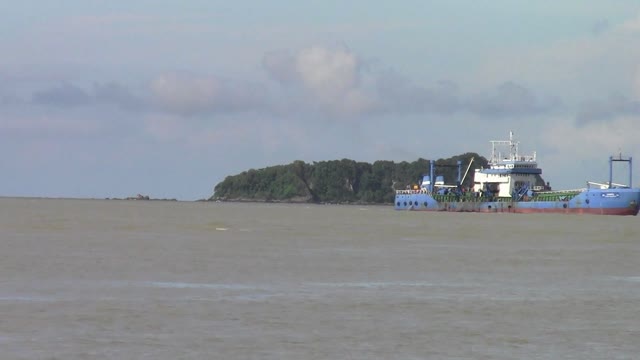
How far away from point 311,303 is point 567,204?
374ft

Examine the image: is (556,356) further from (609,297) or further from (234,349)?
(609,297)

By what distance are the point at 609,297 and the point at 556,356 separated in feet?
39.2

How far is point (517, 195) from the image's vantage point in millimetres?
151375

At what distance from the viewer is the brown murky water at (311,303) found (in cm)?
2317

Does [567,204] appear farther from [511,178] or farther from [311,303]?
[311,303]

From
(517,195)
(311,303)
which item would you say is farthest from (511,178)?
(311,303)

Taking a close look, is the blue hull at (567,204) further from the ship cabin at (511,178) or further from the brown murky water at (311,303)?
the brown murky water at (311,303)

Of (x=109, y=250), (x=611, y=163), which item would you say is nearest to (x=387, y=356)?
(x=109, y=250)

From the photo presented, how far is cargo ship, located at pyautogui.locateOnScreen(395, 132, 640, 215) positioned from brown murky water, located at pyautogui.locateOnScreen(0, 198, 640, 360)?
8378 cm

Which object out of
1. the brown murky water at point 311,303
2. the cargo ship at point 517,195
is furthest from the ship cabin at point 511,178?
the brown murky water at point 311,303

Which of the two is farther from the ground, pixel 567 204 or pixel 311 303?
pixel 567 204

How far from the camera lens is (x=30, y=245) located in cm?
5700

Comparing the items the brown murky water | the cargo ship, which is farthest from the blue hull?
the brown murky water

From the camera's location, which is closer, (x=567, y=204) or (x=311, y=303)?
(x=311, y=303)
